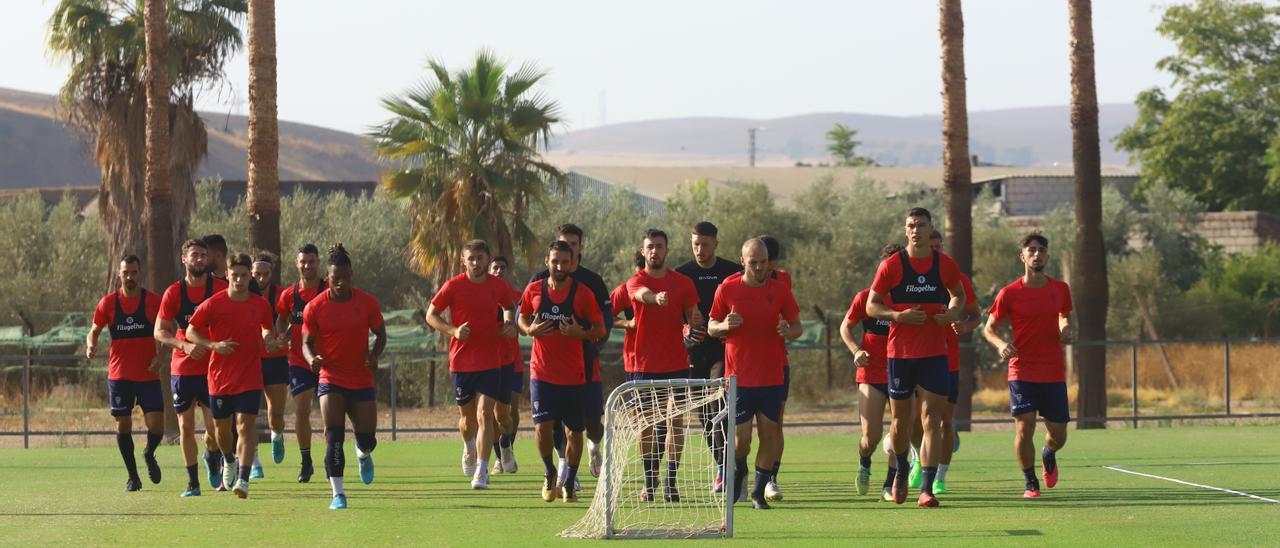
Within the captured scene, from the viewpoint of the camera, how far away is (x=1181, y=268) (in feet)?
166

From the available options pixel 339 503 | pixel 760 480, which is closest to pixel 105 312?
pixel 339 503

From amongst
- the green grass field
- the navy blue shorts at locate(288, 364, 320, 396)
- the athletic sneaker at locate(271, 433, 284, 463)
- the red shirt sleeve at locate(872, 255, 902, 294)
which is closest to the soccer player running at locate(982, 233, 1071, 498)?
the green grass field

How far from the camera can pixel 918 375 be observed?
1322 centimetres

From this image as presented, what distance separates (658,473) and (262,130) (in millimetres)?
10832

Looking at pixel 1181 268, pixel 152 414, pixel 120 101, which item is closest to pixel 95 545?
pixel 152 414

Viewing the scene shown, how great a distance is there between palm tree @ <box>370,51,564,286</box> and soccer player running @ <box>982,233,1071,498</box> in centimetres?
1672

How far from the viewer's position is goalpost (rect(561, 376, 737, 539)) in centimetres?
1147

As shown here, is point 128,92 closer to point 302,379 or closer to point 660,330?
point 302,379

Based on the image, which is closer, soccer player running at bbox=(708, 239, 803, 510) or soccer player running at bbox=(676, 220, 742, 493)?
soccer player running at bbox=(708, 239, 803, 510)

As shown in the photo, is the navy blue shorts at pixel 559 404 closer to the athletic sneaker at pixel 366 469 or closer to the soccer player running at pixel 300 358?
the athletic sneaker at pixel 366 469

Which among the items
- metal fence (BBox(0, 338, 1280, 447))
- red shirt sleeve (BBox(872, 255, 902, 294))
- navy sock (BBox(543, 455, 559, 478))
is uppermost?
red shirt sleeve (BBox(872, 255, 902, 294))

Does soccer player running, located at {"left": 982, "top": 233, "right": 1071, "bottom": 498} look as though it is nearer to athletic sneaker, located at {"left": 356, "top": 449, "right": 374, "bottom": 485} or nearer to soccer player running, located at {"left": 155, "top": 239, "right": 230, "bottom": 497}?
athletic sneaker, located at {"left": 356, "top": 449, "right": 374, "bottom": 485}

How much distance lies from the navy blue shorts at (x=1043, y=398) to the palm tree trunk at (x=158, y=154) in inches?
481

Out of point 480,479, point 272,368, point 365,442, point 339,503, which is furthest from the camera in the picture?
point 272,368
